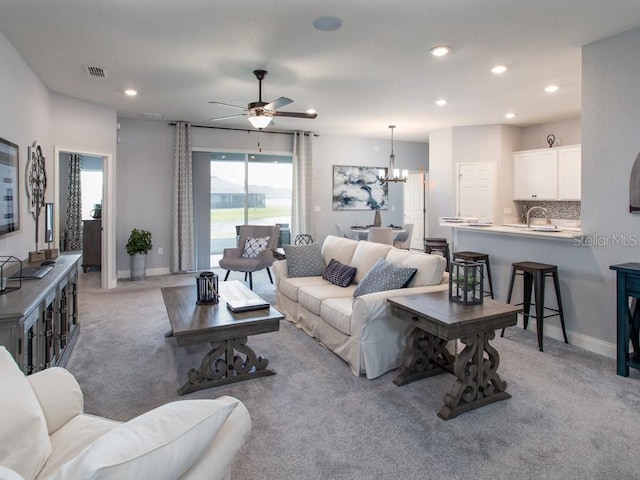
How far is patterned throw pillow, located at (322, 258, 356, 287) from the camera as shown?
13.2ft

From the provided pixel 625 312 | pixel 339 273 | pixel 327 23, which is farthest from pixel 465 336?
pixel 327 23

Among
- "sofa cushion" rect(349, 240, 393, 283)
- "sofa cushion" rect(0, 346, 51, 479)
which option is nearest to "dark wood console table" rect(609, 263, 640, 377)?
"sofa cushion" rect(349, 240, 393, 283)

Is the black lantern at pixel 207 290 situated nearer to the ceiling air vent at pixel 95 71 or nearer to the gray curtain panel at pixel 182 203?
the ceiling air vent at pixel 95 71

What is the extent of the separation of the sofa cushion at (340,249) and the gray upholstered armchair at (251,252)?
4.49 feet

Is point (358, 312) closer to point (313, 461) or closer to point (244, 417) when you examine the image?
point (313, 461)

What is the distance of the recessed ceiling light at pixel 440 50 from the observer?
3.67 m

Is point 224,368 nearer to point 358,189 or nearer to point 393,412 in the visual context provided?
point 393,412

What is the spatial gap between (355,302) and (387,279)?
43cm

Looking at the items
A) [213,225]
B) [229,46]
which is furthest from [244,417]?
[213,225]

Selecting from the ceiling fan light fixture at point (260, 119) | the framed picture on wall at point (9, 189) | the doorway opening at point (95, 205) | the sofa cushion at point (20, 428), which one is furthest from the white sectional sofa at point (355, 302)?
the doorway opening at point (95, 205)

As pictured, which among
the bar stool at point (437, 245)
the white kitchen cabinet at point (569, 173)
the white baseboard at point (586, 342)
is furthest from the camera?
the bar stool at point (437, 245)

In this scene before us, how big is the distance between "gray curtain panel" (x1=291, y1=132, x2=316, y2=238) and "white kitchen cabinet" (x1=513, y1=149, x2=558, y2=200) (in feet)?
12.4

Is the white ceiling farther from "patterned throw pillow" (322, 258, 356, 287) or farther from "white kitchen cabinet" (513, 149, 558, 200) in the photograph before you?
"patterned throw pillow" (322, 258, 356, 287)

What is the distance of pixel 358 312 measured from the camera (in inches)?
116
